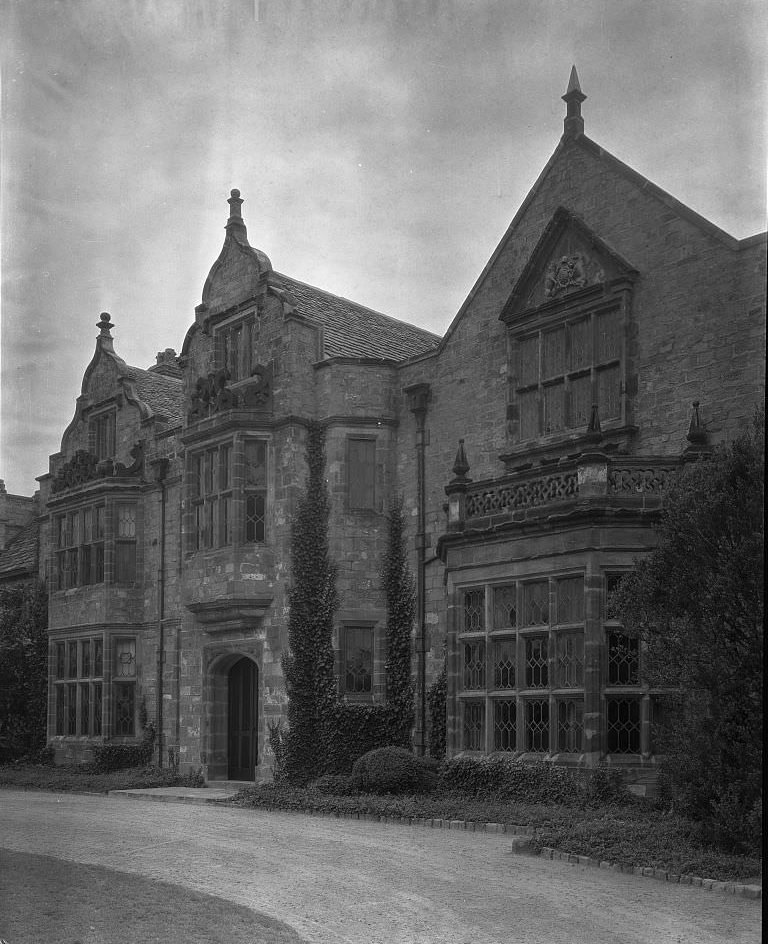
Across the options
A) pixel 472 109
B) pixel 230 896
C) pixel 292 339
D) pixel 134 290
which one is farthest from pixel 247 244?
pixel 230 896

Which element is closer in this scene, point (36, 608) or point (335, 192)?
point (335, 192)

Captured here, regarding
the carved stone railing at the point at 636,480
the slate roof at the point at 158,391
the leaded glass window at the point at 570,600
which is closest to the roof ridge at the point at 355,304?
the slate roof at the point at 158,391

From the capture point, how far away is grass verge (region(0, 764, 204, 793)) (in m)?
24.4

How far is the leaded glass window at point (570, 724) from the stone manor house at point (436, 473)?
42 mm

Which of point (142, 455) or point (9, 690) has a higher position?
point (142, 455)

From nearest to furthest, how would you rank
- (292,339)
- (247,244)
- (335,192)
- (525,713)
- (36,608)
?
(335,192) → (525,713) → (292,339) → (247,244) → (36,608)

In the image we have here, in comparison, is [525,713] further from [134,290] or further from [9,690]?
[9,690]

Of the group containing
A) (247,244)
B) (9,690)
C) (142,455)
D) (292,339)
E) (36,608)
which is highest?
(247,244)

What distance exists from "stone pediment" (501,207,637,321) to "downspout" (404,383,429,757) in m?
2.66

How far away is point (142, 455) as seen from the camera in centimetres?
2897

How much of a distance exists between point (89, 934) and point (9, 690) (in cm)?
2151

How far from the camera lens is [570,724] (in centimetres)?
1720

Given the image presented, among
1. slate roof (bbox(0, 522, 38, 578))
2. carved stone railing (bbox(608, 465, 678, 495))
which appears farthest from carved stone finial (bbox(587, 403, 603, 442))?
slate roof (bbox(0, 522, 38, 578))

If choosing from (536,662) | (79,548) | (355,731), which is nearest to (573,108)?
(536,662)
